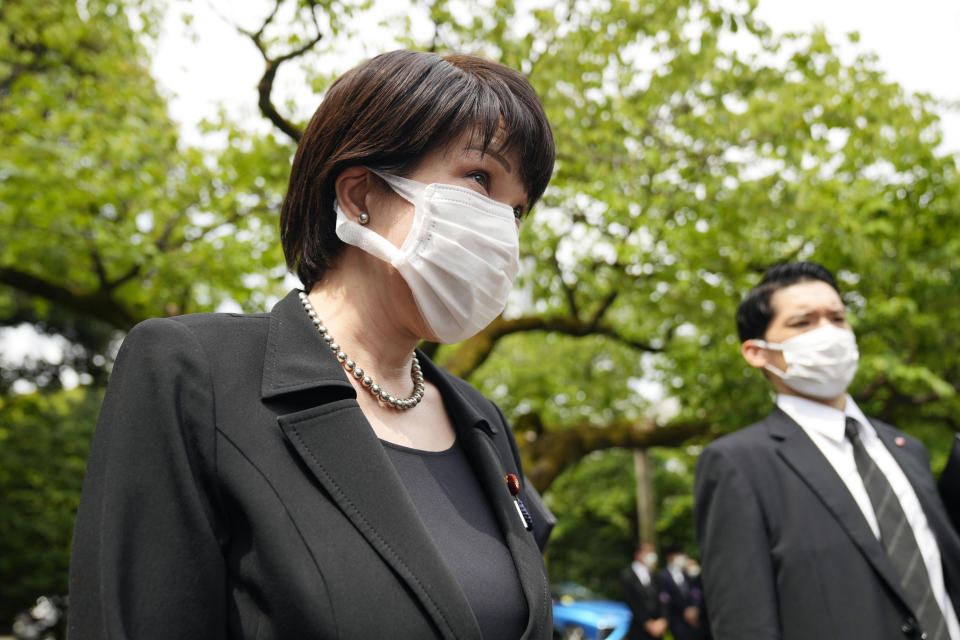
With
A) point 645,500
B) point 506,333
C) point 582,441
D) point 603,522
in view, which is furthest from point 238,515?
point 603,522

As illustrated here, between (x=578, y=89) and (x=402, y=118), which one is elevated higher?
(x=578, y=89)

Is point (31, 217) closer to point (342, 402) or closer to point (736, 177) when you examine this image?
point (736, 177)

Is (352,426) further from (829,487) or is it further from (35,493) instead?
(35,493)

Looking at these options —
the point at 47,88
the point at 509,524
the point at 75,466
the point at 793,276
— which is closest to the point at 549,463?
the point at 793,276

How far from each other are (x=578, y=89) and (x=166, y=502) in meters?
7.01

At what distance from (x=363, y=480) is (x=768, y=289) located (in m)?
2.80

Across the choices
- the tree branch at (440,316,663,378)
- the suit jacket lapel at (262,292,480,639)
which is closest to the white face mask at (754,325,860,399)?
the suit jacket lapel at (262,292,480,639)

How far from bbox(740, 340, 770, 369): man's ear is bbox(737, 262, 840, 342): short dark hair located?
60 millimetres

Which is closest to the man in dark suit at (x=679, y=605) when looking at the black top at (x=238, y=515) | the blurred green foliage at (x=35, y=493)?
the black top at (x=238, y=515)

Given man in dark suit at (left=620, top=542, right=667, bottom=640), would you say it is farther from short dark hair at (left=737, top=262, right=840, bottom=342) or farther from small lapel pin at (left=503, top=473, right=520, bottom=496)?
small lapel pin at (left=503, top=473, right=520, bottom=496)

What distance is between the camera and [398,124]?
5.40 ft

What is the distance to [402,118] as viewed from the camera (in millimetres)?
1645

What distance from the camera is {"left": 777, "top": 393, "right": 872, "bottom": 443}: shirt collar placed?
10.8 feet

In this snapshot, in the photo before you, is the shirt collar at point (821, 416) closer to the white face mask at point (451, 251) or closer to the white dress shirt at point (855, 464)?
the white dress shirt at point (855, 464)
